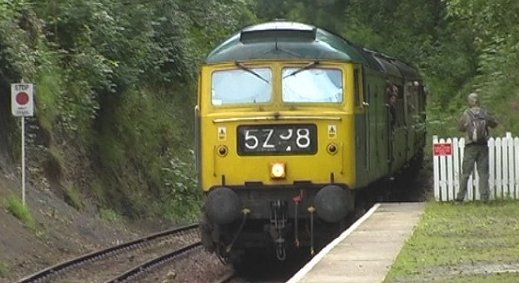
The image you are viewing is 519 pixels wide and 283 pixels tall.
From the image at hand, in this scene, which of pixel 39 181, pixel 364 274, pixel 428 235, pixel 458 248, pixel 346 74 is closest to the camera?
pixel 364 274

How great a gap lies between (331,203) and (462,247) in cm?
255

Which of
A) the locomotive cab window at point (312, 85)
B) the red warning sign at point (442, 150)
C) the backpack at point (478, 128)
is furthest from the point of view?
the red warning sign at point (442, 150)

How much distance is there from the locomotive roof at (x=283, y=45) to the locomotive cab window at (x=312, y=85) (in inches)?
7.9

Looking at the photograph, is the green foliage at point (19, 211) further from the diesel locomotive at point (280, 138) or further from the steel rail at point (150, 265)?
the diesel locomotive at point (280, 138)

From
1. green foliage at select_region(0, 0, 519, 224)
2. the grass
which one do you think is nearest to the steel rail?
the grass

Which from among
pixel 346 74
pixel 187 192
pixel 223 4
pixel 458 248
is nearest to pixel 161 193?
pixel 187 192

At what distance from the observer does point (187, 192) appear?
31703mm

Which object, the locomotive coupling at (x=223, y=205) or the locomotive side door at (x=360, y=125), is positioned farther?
the locomotive side door at (x=360, y=125)

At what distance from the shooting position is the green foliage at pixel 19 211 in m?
20.7

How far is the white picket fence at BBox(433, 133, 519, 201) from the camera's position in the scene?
2055cm

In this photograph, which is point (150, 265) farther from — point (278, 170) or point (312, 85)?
point (312, 85)

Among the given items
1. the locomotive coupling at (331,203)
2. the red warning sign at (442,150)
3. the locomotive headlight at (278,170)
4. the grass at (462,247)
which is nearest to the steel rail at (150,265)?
the locomotive headlight at (278,170)

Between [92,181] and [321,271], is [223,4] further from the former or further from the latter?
[321,271]

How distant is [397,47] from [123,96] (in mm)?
17215
